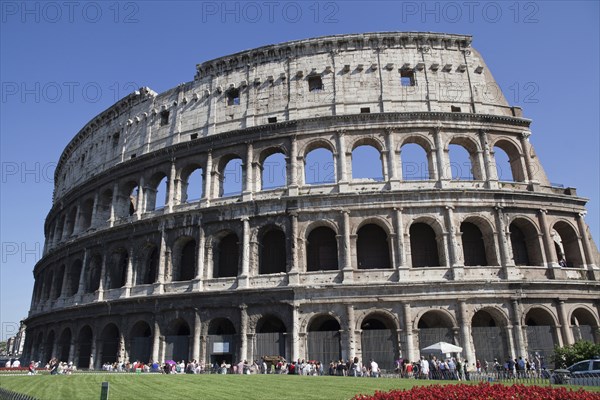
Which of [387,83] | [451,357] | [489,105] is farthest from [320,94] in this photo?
[451,357]

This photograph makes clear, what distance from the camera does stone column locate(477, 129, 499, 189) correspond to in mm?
23570

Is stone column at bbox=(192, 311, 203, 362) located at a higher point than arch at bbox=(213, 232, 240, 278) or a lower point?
lower

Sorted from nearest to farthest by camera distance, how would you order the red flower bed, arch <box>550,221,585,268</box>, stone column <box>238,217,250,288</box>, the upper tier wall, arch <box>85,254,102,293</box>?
the red flower bed, stone column <box>238,217,250,288</box>, arch <box>550,221,585,268</box>, the upper tier wall, arch <box>85,254,102,293</box>

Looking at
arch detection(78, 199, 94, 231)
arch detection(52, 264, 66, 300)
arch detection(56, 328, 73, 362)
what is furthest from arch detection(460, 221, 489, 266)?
arch detection(52, 264, 66, 300)

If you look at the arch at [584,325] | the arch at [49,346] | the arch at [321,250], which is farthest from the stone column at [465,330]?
the arch at [49,346]

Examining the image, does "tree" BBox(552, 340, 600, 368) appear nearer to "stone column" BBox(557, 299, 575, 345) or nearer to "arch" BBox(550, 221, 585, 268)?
"stone column" BBox(557, 299, 575, 345)

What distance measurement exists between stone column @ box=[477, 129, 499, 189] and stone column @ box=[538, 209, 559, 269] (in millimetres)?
2974

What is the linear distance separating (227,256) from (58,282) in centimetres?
1686

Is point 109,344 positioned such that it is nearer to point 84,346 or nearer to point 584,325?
point 84,346

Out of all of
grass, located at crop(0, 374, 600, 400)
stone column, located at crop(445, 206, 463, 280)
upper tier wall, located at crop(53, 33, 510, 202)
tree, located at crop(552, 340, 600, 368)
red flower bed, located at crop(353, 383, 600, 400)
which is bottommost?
grass, located at crop(0, 374, 600, 400)

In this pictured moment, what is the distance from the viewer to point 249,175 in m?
25.1

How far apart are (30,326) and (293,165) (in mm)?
26848

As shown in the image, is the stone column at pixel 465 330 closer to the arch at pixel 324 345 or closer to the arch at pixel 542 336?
the arch at pixel 542 336

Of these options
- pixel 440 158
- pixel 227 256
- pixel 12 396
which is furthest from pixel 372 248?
pixel 12 396
